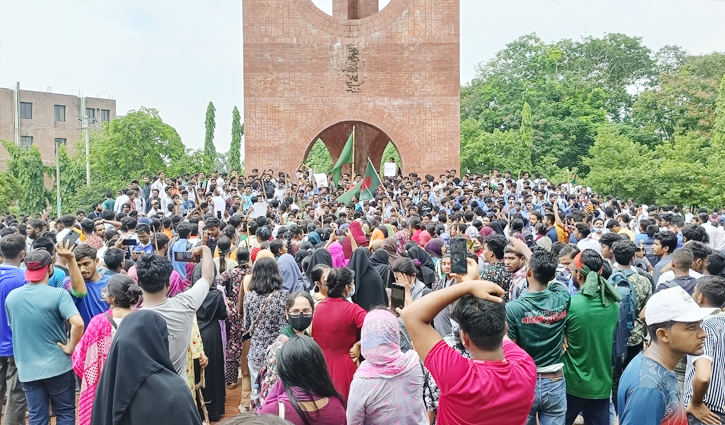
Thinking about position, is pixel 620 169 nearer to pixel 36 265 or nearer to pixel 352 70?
pixel 352 70

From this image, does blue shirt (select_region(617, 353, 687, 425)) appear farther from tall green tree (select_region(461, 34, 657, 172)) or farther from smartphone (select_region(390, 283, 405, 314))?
tall green tree (select_region(461, 34, 657, 172))

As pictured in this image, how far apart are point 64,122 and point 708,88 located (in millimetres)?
45186

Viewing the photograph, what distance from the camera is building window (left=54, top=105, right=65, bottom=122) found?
52.5 meters

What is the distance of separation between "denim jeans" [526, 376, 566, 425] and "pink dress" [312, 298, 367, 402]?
4.51ft

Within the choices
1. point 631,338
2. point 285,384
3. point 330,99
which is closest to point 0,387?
point 285,384

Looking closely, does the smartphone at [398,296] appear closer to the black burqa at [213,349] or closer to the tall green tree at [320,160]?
the black burqa at [213,349]

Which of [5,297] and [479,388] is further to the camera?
[5,297]

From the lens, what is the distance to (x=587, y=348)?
196 inches

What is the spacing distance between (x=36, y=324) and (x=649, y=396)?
4.49 m

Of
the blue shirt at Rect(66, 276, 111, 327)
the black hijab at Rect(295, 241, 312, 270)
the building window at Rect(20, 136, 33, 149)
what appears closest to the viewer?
the blue shirt at Rect(66, 276, 111, 327)

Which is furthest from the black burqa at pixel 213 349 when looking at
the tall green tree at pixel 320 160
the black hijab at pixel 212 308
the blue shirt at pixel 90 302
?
the tall green tree at pixel 320 160

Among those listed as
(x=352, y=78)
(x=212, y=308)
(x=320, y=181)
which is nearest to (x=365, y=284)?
(x=212, y=308)

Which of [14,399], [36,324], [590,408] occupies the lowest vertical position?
[14,399]

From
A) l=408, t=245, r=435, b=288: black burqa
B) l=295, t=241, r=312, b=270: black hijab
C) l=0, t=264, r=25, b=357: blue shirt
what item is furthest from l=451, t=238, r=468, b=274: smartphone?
l=295, t=241, r=312, b=270: black hijab
